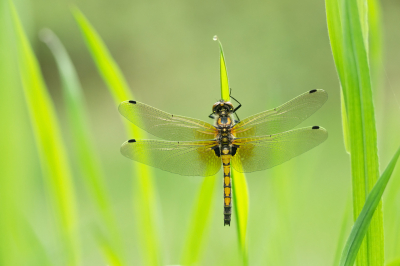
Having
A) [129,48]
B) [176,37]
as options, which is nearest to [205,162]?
[176,37]

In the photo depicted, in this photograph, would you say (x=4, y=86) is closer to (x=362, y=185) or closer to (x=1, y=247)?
(x=1, y=247)

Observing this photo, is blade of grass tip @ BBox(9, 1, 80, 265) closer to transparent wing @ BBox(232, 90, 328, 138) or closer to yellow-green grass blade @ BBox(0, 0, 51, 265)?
yellow-green grass blade @ BBox(0, 0, 51, 265)

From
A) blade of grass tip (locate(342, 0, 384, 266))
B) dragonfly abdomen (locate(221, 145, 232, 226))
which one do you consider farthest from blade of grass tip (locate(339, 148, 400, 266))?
dragonfly abdomen (locate(221, 145, 232, 226))

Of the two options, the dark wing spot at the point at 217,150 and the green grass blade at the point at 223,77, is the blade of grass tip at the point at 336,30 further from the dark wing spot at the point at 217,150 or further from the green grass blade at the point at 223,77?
the dark wing spot at the point at 217,150

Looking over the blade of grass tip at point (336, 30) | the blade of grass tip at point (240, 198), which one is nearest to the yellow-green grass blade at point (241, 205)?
the blade of grass tip at point (240, 198)

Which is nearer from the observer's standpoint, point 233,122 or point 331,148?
point 233,122

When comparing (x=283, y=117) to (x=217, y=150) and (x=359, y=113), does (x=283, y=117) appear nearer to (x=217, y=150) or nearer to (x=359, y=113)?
(x=217, y=150)
